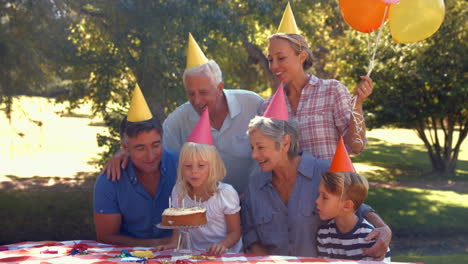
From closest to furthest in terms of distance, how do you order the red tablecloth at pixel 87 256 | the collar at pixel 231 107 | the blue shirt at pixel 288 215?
the red tablecloth at pixel 87 256 → the blue shirt at pixel 288 215 → the collar at pixel 231 107

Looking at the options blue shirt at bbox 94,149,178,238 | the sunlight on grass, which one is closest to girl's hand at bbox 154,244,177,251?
blue shirt at bbox 94,149,178,238

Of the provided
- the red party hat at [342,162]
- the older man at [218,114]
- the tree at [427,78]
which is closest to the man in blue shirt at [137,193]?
the older man at [218,114]

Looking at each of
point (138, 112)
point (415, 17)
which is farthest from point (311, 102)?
point (138, 112)

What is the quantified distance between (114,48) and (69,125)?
21.3m

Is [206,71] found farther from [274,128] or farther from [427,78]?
[427,78]

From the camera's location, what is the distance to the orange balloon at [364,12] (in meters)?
3.52

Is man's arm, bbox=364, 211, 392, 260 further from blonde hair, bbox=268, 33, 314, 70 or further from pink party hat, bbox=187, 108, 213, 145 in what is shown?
blonde hair, bbox=268, 33, 314, 70

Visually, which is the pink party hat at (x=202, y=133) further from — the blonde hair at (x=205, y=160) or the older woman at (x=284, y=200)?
the older woman at (x=284, y=200)

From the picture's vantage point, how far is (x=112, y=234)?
3.53m

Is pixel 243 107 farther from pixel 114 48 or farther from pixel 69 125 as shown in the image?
pixel 69 125

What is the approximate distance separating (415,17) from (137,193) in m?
2.20

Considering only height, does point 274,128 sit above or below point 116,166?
above

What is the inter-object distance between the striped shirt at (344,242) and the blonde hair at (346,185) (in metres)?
0.14

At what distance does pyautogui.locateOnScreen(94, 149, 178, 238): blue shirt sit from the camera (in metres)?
3.53
